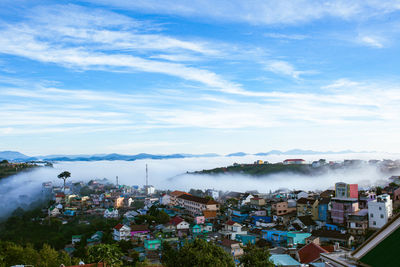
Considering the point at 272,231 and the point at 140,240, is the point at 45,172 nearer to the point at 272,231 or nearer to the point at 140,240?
the point at 140,240

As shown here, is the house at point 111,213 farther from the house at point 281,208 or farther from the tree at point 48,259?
the tree at point 48,259

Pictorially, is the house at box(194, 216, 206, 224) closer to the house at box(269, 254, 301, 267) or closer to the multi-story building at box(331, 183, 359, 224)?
the multi-story building at box(331, 183, 359, 224)

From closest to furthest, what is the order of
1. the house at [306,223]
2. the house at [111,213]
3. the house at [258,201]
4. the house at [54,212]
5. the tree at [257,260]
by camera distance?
1. the tree at [257,260]
2. the house at [306,223]
3. the house at [258,201]
4. the house at [111,213]
5. the house at [54,212]

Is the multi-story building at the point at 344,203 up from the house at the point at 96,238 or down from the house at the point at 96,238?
up

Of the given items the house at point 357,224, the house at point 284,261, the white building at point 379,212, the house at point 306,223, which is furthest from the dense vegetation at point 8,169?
the white building at point 379,212

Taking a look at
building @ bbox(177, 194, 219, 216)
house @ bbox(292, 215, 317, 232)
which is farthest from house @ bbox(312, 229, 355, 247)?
building @ bbox(177, 194, 219, 216)

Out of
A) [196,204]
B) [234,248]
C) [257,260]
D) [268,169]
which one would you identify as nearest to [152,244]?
[234,248]

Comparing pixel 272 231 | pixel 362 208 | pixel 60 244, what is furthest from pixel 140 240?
pixel 362 208
